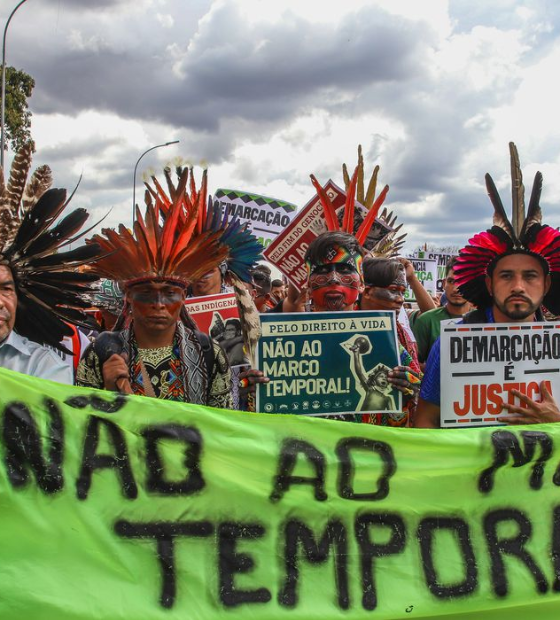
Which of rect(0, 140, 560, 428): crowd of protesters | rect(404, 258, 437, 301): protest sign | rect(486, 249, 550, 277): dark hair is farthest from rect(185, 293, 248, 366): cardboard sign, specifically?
rect(404, 258, 437, 301): protest sign

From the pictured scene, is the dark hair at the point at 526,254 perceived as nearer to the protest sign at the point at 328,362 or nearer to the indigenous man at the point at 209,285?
the protest sign at the point at 328,362

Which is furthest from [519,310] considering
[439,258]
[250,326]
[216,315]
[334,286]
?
[439,258]

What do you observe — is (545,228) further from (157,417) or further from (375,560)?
(157,417)

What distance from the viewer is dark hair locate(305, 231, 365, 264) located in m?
3.70

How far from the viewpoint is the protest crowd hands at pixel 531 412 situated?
313cm

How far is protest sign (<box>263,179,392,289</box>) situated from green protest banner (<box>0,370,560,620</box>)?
234 cm

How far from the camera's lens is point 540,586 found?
266cm

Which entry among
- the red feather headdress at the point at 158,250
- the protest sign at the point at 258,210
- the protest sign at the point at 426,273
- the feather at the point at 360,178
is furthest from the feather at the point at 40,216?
the protest sign at the point at 426,273

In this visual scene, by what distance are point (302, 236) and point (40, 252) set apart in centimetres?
214

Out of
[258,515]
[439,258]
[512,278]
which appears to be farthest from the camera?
[439,258]

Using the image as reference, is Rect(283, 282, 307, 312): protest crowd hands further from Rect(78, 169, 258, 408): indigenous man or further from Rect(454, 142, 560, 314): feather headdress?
Rect(454, 142, 560, 314): feather headdress

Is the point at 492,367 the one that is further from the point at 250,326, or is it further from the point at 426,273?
the point at 426,273

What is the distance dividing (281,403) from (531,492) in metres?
1.14

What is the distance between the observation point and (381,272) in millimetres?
4613
